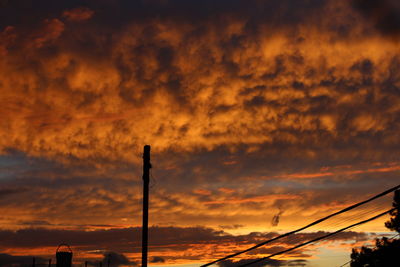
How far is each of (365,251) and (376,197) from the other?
3708 cm

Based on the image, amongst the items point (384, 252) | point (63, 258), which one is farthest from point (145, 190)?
point (384, 252)

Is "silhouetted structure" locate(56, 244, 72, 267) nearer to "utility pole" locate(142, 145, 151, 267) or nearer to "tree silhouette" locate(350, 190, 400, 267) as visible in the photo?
"utility pole" locate(142, 145, 151, 267)

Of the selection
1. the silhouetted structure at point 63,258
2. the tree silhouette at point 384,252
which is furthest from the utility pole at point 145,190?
the tree silhouette at point 384,252

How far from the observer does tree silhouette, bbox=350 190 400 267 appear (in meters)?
48.5

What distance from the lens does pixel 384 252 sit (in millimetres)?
49344

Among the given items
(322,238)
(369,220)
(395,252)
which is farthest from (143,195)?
(395,252)

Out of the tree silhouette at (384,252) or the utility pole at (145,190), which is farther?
the tree silhouette at (384,252)

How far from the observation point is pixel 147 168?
25.1m

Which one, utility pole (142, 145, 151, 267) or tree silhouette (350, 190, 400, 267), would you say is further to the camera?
tree silhouette (350, 190, 400, 267)

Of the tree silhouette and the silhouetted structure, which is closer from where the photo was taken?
the silhouetted structure

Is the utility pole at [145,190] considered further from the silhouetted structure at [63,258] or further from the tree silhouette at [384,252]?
the tree silhouette at [384,252]

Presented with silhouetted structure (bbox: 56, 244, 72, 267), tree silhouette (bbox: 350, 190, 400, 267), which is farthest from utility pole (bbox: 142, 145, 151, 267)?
tree silhouette (bbox: 350, 190, 400, 267)

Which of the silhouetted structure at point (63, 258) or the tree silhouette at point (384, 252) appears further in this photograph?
the tree silhouette at point (384, 252)

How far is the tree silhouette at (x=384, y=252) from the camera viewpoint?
48.5m
